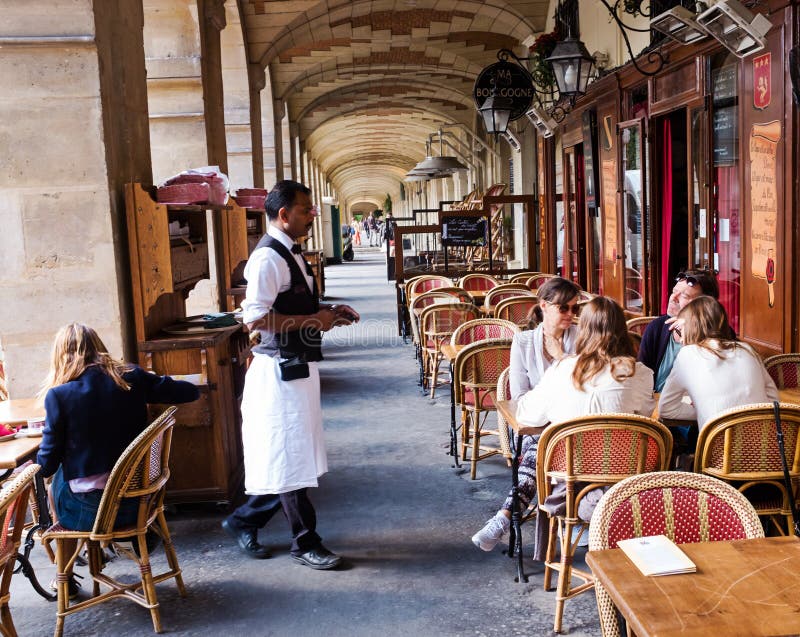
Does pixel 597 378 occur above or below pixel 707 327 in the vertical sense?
below

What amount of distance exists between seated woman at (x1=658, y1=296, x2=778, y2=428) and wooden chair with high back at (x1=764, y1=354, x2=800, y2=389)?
30.8 inches

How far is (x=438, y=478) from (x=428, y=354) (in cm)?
251

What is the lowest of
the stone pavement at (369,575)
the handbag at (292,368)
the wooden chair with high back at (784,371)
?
the stone pavement at (369,575)

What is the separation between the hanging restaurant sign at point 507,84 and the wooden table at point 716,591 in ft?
25.2

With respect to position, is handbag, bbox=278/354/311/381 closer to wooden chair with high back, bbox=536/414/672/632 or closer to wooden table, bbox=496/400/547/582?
wooden table, bbox=496/400/547/582

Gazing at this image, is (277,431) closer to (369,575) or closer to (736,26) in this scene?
(369,575)

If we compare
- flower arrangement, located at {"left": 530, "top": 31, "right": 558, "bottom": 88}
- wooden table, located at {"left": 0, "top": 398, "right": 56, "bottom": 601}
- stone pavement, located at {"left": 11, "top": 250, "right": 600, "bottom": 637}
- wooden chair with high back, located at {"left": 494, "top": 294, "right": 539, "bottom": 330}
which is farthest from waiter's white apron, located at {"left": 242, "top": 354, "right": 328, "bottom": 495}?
flower arrangement, located at {"left": 530, "top": 31, "right": 558, "bottom": 88}

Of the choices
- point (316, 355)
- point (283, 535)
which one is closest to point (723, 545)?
point (316, 355)

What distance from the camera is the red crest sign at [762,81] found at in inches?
188

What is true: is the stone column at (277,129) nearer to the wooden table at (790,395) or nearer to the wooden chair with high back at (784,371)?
the wooden chair with high back at (784,371)

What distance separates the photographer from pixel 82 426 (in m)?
3.11

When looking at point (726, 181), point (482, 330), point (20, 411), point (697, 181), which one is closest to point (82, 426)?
point (20, 411)

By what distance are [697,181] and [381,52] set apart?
9115 millimetres

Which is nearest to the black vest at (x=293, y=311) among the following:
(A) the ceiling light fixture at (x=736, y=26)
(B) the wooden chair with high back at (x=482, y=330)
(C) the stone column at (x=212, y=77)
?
(B) the wooden chair with high back at (x=482, y=330)
